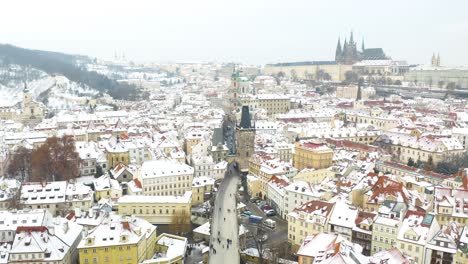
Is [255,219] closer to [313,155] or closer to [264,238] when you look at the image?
[264,238]

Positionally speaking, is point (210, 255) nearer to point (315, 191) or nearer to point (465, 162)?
point (315, 191)

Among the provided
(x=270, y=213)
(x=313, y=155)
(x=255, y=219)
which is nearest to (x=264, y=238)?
(x=255, y=219)

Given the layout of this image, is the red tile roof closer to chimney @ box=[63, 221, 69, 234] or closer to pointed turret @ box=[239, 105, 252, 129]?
chimney @ box=[63, 221, 69, 234]

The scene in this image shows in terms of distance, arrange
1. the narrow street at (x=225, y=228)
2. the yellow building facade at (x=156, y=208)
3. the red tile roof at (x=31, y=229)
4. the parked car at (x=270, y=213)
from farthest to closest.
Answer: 1. the parked car at (x=270, y=213)
2. the yellow building facade at (x=156, y=208)
3. the narrow street at (x=225, y=228)
4. the red tile roof at (x=31, y=229)

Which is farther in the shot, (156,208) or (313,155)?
(313,155)

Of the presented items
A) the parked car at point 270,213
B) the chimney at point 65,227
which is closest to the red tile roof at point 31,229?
the chimney at point 65,227

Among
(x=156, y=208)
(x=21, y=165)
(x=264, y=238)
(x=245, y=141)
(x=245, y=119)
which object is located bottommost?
(x=264, y=238)

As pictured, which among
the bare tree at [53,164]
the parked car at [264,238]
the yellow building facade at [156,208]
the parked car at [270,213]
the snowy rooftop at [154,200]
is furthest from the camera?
the bare tree at [53,164]

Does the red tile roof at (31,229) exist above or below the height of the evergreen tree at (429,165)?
above

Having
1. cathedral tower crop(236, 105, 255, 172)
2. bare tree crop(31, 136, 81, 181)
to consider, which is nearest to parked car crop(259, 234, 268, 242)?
cathedral tower crop(236, 105, 255, 172)

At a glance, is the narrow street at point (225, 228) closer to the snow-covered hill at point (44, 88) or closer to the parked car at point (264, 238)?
the parked car at point (264, 238)
